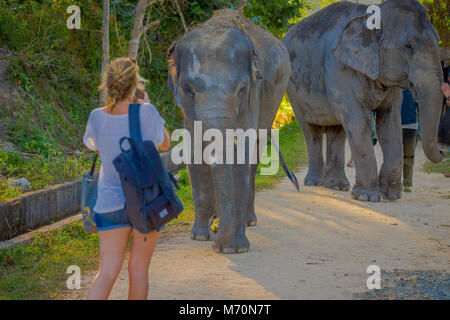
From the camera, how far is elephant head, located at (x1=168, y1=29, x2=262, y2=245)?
5828 mm

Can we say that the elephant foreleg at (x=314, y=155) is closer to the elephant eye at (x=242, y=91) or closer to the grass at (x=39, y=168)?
the grass at (x=39, y=168)

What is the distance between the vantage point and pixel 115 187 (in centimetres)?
427

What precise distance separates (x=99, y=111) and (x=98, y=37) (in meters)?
9.72

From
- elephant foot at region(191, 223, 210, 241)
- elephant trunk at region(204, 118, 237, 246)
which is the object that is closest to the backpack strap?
elephant trunk at region(204, 118, 237, 246)

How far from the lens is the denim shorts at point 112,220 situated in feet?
13.8

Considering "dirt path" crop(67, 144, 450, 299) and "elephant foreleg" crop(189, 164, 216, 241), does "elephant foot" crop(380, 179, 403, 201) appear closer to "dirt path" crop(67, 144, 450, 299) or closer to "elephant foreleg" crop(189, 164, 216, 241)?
"dirt path" crop(67, 144, 450, 299)

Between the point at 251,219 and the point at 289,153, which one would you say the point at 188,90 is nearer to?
the point at 251,219

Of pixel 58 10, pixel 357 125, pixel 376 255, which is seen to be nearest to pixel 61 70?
pixel 58 10

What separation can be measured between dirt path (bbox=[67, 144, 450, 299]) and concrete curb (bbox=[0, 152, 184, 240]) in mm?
1397

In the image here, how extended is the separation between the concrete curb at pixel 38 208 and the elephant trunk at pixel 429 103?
438 cm

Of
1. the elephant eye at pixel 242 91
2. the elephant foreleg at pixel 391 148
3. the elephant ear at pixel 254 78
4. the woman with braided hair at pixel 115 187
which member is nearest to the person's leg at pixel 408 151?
the elephant foreleg at pixel 391 148

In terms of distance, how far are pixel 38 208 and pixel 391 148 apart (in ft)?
15.8
